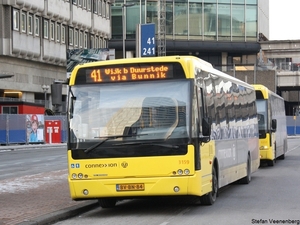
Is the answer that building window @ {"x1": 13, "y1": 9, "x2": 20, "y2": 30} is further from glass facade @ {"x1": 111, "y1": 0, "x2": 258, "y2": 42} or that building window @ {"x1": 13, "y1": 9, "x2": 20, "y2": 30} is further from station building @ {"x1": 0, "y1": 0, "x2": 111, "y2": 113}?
glass facade @ {"x1": 111, "y1": 0, "x2": 258, "y2": 42}

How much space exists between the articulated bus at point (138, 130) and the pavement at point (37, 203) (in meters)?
0.62

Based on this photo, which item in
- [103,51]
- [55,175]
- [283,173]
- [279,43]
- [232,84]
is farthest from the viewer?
[279,43]

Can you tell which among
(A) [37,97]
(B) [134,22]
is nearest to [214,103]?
(A) [37,97]

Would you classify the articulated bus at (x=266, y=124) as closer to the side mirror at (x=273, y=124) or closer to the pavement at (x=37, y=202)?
the side mirror at (x=273, y=124)

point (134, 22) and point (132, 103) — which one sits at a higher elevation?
point (134, 22)

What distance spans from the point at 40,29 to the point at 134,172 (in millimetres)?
52113

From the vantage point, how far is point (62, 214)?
13.1 meters

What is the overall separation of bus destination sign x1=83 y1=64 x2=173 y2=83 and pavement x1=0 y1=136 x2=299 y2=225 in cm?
235

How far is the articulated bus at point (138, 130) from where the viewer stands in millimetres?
13250

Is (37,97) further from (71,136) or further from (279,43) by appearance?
(71,136)

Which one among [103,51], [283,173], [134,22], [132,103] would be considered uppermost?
[134,22]

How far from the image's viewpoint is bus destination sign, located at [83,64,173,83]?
13.8 metres

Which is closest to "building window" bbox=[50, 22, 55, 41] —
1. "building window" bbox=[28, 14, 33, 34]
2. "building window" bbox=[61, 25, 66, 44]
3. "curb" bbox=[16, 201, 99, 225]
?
"building window" bbox=[61, 25, 66, 44]

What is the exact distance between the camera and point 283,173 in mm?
24344
